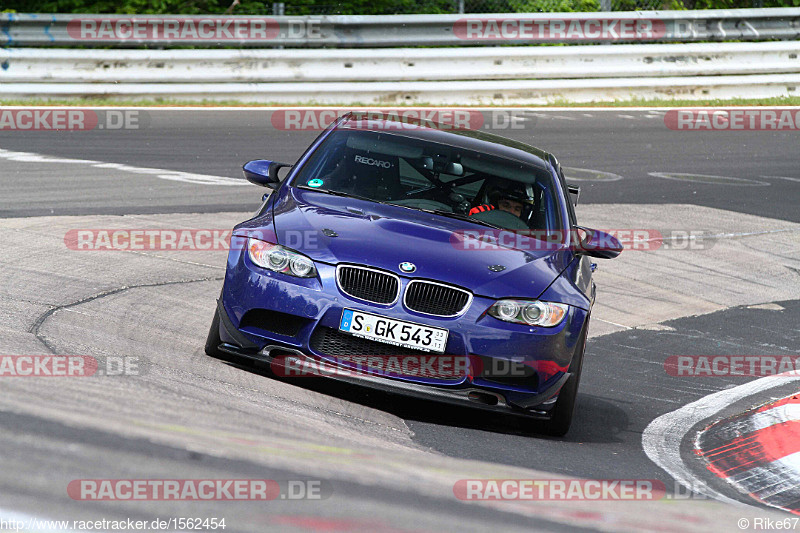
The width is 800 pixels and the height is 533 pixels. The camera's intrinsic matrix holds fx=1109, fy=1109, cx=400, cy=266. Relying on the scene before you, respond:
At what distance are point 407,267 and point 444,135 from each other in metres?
2.01

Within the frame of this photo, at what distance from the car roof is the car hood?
36.1 inches

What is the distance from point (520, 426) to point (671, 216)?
7.31m

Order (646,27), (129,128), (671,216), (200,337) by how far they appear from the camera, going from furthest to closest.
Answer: (646,27) < (129,128) < (671,216) < (200,337)

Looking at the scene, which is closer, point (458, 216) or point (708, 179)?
point (458, 216)

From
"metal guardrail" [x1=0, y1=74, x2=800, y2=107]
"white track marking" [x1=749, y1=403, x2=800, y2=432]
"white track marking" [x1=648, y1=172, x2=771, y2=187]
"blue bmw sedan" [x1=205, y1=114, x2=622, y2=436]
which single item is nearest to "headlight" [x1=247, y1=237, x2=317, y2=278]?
"blue bmw sedan" [x1=205, y1=114, x2=622, y2=436]

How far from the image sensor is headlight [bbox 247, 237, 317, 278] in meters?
5.70

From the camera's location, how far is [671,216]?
42.3 feet

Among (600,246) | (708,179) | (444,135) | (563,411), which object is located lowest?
(708,179)

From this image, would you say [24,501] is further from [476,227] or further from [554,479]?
[476,227]

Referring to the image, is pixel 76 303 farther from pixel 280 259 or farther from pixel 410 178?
pixel 410 178

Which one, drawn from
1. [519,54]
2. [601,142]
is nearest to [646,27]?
[519,54]

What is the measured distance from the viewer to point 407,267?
18.5 ft

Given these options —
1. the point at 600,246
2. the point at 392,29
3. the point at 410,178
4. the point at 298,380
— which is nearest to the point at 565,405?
the point at 600,246

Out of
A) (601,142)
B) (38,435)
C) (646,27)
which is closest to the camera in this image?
(38,435)
